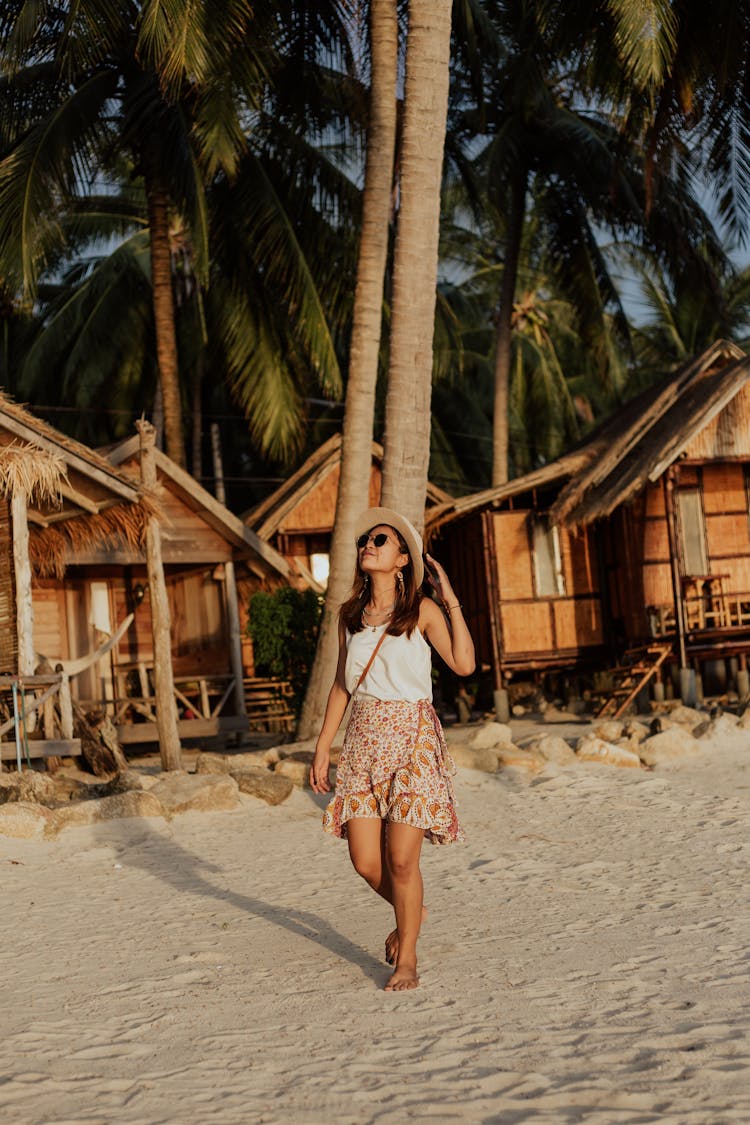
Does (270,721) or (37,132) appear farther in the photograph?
(270,721)

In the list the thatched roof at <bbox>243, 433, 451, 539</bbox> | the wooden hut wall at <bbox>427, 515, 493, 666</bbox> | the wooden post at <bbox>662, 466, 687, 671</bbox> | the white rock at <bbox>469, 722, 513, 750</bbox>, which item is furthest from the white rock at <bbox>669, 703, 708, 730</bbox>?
the thatched roof at <bbox>243, 433, 451, 539</bbox>

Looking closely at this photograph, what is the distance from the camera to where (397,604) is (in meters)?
5.35

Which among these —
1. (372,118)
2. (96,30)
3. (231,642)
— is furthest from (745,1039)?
(231,642)

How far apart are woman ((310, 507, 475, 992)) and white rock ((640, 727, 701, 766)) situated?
681 centimetres

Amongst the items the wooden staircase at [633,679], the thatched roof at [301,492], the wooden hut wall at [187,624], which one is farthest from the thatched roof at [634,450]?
the wooden hut wall at [187,624]

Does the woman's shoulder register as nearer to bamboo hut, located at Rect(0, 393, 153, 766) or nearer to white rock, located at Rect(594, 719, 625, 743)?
bamboo hut, located at Rect(0, 393, 153, 766)

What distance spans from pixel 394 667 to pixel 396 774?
0.41 metres

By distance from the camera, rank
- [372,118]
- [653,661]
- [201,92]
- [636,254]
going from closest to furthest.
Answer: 1. [372,118]
2. [201,92]
3. [653,661]
4. [636,254]

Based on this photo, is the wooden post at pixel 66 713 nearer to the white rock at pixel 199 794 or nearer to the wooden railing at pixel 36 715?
the wooden railing at pixel 36 715

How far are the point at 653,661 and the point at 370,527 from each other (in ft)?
39.9

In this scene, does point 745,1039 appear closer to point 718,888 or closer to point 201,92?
point 718,888

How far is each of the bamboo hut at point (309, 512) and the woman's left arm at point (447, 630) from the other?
1455cm

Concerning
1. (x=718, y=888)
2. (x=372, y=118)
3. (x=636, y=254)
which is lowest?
(x=718, y=888)

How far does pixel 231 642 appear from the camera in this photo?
1716 centimetres
